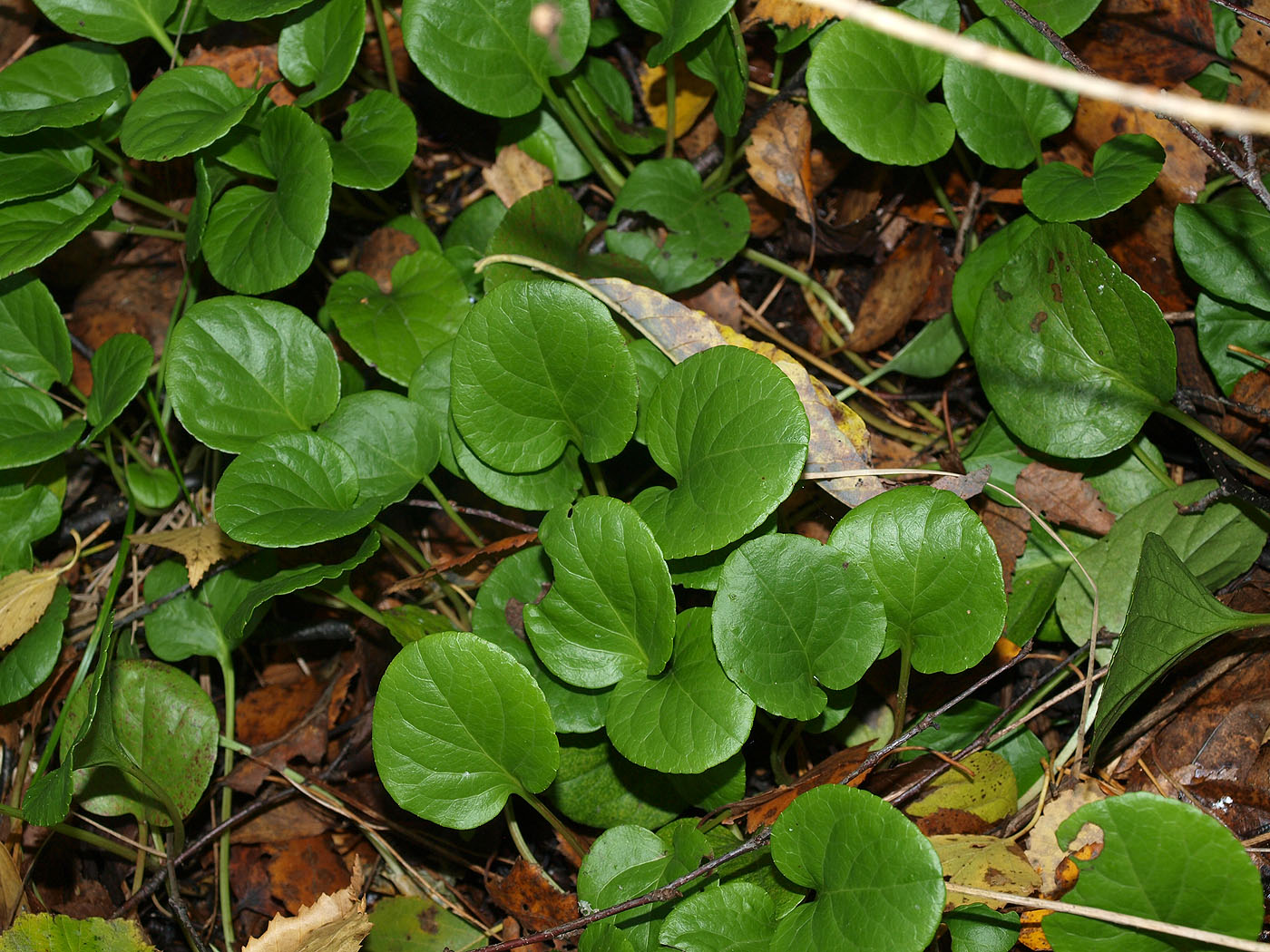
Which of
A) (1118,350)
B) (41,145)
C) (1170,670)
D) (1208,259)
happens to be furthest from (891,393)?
(41,145)

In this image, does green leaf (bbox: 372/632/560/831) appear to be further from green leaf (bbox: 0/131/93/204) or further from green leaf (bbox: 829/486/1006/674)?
green leaf (bbox: 0/131/93/204)

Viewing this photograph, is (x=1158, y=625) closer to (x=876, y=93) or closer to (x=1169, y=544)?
(x=1169, y=544)

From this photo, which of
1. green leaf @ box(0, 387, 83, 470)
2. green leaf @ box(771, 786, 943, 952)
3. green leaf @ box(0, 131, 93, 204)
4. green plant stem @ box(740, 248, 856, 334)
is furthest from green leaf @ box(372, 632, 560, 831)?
green leaf @ box(0, 131, 93, 204)

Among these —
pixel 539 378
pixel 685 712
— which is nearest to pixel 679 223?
pixel 539 378

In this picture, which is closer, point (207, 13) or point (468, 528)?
point (468, 528)

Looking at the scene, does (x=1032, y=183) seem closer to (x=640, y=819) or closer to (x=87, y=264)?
(x=640, y=819)

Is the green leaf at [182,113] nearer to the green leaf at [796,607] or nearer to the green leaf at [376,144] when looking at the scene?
the green leaf at [376,144]
